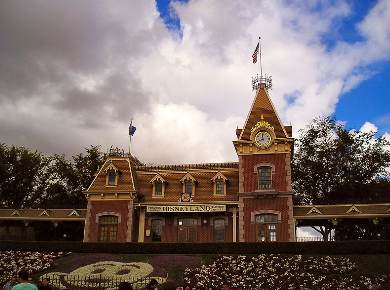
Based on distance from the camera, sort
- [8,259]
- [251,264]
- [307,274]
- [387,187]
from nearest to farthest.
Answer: [307,274] < [251,264] < [8,259] < [387,187]

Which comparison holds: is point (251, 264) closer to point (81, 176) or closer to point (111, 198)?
point (111, 198)

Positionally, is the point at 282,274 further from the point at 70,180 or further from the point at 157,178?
the point at 70,180

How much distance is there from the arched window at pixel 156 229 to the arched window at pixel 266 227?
8878mm

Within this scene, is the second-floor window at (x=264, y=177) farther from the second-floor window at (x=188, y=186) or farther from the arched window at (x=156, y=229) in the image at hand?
the arched window at (x=156, y=229)

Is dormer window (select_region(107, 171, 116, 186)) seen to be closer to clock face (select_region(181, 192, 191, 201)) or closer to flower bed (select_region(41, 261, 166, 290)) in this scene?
clock face (select_region(181, 192, 191, 201))

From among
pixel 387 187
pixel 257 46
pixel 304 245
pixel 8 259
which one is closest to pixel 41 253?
pixel 8 259

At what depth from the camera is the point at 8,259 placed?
3112cm

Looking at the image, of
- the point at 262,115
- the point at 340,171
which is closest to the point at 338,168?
the point at 340,171

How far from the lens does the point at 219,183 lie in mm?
39500

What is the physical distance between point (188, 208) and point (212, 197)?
240 centimetres

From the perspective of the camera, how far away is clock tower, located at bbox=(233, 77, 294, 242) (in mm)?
35594

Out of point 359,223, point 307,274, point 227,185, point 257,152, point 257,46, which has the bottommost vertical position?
point 307,274

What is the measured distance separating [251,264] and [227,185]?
12237mm

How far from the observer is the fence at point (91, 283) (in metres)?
25.2
